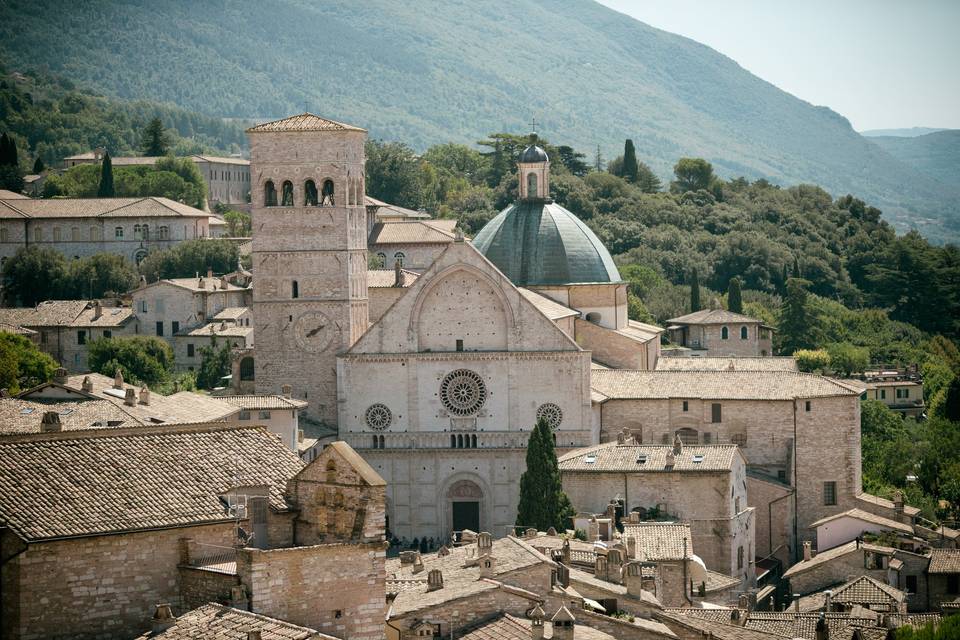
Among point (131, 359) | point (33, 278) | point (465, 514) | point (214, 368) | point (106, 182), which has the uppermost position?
point (106, 182)

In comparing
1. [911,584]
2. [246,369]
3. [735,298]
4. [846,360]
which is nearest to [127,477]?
[911,584]

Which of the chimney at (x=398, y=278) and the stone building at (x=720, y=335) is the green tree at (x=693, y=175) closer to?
the stone building at (x=720, y=335)

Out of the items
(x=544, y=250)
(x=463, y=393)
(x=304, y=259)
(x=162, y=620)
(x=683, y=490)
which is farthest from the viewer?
(x=544, y=250)

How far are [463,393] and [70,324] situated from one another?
94.2ft

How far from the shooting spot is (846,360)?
10494 cm

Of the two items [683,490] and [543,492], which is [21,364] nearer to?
[543,492]

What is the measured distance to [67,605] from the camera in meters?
30.6

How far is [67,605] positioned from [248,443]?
16.3ft

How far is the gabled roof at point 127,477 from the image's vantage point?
101ft

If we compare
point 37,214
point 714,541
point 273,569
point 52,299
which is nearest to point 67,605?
point 273,569

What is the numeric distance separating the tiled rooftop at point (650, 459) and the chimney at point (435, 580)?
2123 centimetres

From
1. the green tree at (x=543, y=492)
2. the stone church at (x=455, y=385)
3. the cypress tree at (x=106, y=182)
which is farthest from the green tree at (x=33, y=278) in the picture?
the green tree at (x=543, y=492)

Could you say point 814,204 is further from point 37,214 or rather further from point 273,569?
point 273,569

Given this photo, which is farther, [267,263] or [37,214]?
[37,214]
